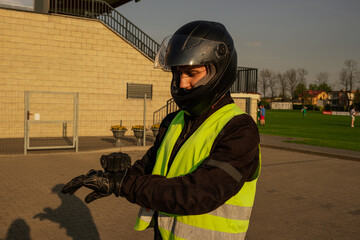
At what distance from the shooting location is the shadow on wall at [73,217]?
510 centimetres

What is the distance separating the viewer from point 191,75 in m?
2.00

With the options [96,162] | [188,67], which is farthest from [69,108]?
[188,67]

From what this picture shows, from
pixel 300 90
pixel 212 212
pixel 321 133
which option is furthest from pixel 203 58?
pixel 300 90

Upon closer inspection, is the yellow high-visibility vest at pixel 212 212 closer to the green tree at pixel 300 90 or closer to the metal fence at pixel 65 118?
the metal fence at pixel 65 118

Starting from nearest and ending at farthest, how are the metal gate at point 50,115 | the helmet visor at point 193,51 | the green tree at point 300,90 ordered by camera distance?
the helmet visor at point 193,51 < the metal gate at point 50,115 < the green tree at point 300,90

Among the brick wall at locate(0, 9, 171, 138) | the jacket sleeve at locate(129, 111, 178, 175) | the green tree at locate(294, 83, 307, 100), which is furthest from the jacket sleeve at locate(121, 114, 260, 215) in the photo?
the green tree at locate(294, 83, 307, 100)

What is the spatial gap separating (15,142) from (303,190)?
36.5 ft

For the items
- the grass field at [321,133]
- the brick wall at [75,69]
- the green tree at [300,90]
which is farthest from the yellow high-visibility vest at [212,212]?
the green tree at [300,90]

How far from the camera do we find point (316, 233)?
5.37 m

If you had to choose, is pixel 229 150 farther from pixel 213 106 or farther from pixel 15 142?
pixel 15 142

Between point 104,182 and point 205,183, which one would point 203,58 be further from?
point 104,182

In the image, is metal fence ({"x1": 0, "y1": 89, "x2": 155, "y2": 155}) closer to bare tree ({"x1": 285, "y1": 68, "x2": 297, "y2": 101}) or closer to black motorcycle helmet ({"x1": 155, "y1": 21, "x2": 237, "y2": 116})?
black motorcycle helmet ({"x1": 155, "y1": 21, "x2": 237, "y2": 116})

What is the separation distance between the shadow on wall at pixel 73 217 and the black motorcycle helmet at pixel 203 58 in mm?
3644

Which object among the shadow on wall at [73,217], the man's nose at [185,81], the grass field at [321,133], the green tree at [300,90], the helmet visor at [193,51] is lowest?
the shadow on wall at [73,217]
